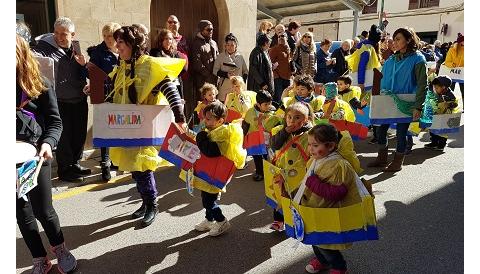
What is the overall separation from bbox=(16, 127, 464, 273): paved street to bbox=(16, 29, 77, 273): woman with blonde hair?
0.24m

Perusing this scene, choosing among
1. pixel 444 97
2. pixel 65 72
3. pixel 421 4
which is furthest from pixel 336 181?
pixel 421 4

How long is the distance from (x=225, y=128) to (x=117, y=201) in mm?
1834

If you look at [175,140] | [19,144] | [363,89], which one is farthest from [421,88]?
[19,144]

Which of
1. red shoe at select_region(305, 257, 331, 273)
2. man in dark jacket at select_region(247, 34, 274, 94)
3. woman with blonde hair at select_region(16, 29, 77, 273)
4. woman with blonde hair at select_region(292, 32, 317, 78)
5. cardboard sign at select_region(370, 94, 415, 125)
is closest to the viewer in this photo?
woman with blonde hair at select_region(16, 29, 77, 273)

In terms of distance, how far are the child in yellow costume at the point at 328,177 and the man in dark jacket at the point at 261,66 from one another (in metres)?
4.43

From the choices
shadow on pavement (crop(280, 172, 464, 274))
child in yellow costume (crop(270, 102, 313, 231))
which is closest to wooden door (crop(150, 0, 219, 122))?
child in yellow costume (crop(270, 102, 313, 231))

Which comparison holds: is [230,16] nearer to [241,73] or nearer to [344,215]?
[241,73]

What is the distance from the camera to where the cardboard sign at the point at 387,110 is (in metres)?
5.12

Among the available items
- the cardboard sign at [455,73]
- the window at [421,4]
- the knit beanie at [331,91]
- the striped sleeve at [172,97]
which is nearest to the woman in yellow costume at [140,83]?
the striped sleeve at [172,97]

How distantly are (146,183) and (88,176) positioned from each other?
172cm

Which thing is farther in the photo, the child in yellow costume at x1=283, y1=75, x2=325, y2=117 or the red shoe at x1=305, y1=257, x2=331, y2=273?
the child in yellow costume at x1=283, y1=75, x2=325, y2=117

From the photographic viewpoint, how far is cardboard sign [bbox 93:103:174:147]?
332 centimetres

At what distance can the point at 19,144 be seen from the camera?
6.56 feet

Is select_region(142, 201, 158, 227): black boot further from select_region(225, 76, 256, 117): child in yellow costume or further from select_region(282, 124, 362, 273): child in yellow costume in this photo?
select_region(225, 76, 256, 117): child in yellow costume
